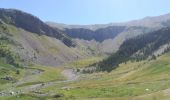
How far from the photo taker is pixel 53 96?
103562 mm

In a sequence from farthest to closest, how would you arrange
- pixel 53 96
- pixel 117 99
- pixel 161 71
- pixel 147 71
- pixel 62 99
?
1. pixel 147 71
2. pixel 161 71
3. pixel 53 96
4. pixel 62 99
5. pixel 117 99

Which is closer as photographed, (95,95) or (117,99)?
(117,99)

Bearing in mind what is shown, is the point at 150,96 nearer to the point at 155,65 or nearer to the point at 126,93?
the point at 126,93

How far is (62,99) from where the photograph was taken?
9688 cm

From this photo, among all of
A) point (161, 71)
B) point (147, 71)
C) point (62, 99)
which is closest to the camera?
point (62, 99)

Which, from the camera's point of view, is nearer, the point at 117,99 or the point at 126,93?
the point at 117,99

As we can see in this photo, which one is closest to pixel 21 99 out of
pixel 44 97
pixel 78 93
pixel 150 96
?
pixel 44 97

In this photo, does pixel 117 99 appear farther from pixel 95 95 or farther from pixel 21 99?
pixel 21 99

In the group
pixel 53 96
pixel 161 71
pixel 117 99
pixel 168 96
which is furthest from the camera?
pixel 161 71

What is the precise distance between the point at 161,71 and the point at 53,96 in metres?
66.6

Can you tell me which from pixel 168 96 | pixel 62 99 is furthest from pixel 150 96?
pixel 62 99

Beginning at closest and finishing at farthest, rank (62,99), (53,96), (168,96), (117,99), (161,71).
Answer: (168,96)
(117,99)
(62,99)
(53,96)
(161,71)

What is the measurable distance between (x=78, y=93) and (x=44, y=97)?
35.6 ft

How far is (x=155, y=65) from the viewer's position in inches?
6969
